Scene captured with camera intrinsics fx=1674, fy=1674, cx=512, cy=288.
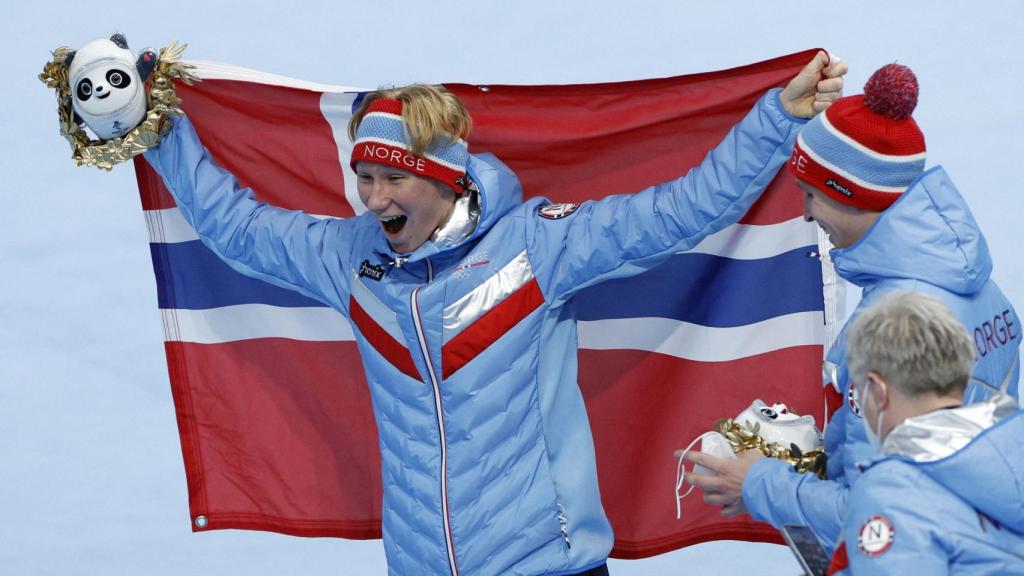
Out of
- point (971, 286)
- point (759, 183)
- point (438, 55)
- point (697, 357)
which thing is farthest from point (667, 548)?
point (438, 55)

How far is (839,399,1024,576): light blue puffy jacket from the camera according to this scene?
100.0 inches

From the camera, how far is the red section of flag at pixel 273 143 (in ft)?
14.9

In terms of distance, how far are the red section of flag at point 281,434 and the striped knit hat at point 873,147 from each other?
1.77 meters

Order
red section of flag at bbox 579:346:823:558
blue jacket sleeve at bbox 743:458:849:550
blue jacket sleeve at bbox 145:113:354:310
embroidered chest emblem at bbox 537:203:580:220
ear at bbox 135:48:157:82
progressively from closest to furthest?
1. blue jacket sleeve at bbox 743:458:849:550
2. embroidered chest emblem at bbox 537:203:580:220
3. blue jacket sleeve at bbox 145:113:354:310
4. ear at bbox 135:48:157:82
5. red section of flag at bbox 579:346:823:558

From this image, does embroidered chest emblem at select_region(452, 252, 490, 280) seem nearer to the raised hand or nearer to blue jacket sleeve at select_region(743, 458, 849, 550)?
the raised hand

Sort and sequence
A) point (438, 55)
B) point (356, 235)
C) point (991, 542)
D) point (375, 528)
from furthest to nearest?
1. point (438, 55)
2. point (375, 528)
3. point (356, 235)
4. point (991, 542)

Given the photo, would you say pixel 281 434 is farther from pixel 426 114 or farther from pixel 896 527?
pixel 896 527

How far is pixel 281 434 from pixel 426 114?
127 cm

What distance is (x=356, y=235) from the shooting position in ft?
13.4

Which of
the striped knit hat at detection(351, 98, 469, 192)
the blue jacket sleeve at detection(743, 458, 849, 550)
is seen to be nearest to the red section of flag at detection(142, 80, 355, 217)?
the striped knit hat at detection(351, 98, 469, 192)

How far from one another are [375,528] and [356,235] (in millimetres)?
1021

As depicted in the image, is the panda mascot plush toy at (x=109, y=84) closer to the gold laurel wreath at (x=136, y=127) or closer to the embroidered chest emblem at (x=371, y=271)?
the gold laurel wreath at (x=136, y=127)

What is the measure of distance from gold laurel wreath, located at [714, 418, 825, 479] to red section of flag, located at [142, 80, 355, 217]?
1.43 metres

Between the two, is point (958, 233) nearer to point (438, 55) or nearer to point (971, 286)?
point (971, 286)
